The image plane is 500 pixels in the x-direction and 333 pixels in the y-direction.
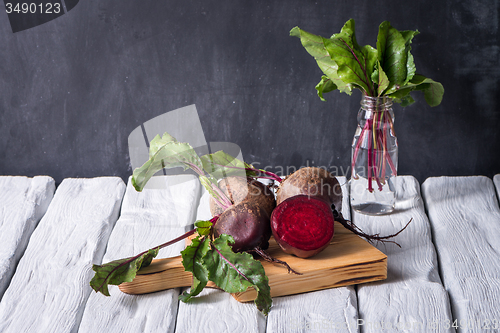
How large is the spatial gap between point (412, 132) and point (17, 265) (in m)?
1.13

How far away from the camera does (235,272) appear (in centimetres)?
82

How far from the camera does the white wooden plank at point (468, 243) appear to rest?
0.84 m

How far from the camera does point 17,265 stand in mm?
1033

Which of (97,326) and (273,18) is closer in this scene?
(97,326)

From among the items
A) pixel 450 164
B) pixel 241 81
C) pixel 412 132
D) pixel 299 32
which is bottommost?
pixel 450 164

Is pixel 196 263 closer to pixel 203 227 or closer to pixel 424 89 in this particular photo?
pixel 203 227

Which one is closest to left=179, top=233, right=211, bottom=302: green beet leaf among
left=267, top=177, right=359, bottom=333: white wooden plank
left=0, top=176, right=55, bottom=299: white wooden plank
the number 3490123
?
left=267, top=177, right=359, bottom=333: white wooden plank

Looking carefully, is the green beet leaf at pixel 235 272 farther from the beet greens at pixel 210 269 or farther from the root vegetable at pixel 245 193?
the root vegetable at pixel 245 193

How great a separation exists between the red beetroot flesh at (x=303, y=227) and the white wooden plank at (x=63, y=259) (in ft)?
1.34

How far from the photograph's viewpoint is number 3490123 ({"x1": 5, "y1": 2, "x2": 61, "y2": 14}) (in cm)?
133

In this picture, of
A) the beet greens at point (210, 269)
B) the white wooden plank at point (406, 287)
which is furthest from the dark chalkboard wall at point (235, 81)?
the beet greens at point (210, 269)

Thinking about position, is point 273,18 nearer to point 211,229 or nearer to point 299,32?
point 299,32

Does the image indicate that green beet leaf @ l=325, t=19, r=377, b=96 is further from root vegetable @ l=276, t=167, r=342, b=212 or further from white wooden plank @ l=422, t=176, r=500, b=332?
white wooden plank @ l=422, t=176, r=500, b=332

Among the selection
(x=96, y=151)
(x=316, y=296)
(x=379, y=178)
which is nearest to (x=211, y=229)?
(x=316, y=296)
